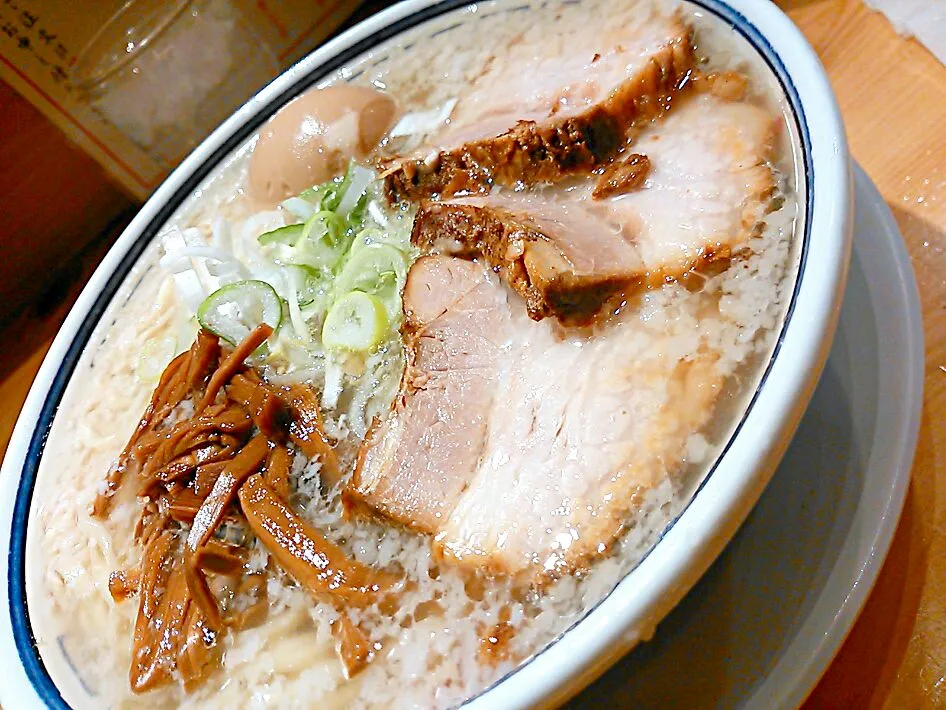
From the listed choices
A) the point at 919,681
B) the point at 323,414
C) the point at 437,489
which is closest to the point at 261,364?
the point at 323,414

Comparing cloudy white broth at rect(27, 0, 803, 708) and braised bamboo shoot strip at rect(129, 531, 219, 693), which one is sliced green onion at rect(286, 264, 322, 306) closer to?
cloudy white broth at rect(27, 0, 803, 708)

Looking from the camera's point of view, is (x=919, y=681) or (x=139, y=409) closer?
(x=919, y=681)

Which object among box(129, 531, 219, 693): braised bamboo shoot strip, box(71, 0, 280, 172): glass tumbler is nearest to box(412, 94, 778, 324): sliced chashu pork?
box(129, 531, 219, 693): braised bamboo shoot strip

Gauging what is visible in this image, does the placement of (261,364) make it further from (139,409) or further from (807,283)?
(807,283)

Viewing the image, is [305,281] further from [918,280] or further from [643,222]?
[918,280]

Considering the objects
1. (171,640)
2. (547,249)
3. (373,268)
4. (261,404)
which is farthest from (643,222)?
(171,640)
